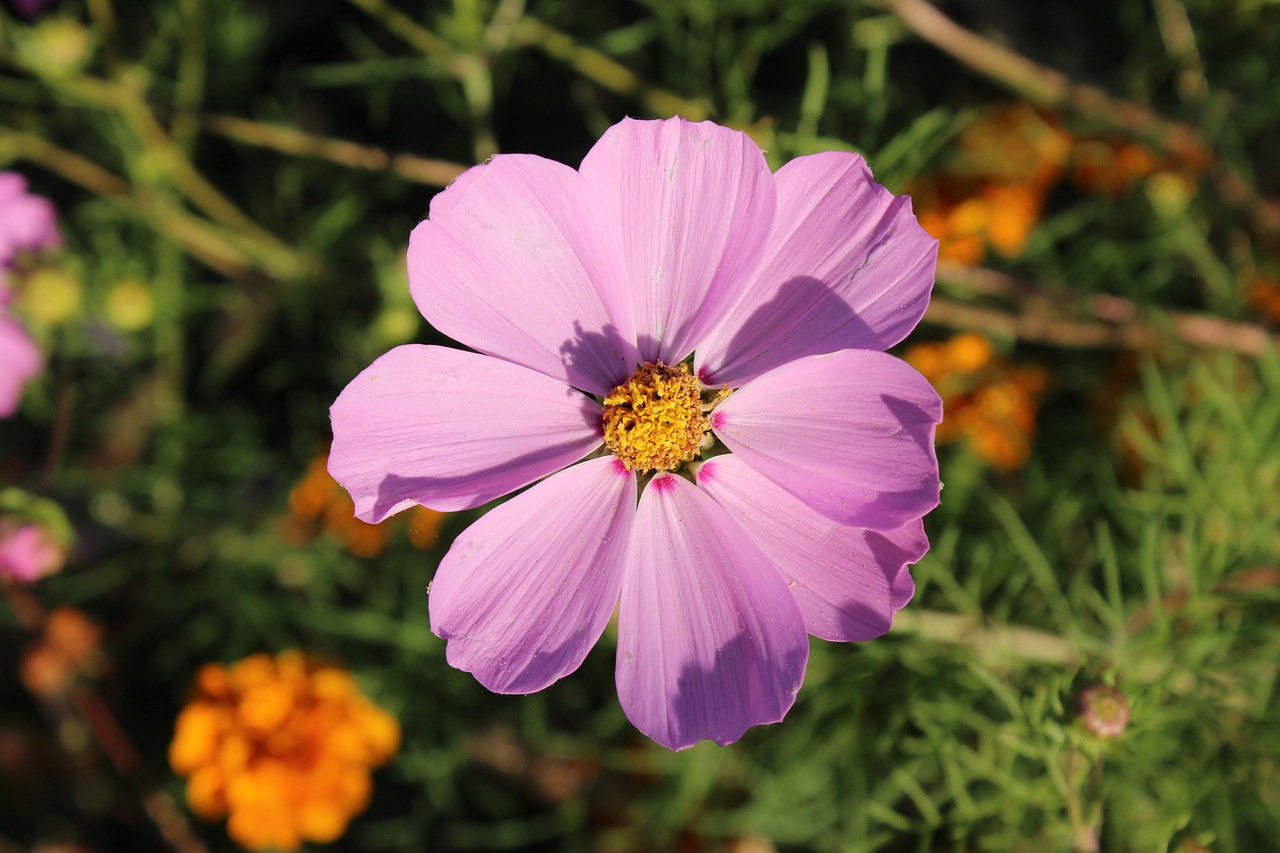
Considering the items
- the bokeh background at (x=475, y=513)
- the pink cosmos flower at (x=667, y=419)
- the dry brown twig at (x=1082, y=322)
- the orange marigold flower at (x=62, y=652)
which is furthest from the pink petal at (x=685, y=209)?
the orange marigold flower at (x=62, y=652)

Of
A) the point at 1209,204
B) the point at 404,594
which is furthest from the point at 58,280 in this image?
the point at 1209,204

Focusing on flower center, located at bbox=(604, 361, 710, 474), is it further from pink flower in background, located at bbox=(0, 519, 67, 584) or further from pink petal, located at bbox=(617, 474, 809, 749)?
pink flower in background, located at bbox=(0, 519, 67, 584)

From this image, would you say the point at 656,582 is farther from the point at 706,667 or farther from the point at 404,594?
the point at 404,594

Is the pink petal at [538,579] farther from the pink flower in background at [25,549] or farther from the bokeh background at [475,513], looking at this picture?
the pink flower in background at [25,549]

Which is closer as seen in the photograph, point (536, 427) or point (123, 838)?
point (536, 427)

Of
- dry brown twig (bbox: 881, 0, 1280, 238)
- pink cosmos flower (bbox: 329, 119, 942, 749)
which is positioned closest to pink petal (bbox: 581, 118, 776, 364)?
pink cosmos flower (bbox: 329, 119, 942, 749)

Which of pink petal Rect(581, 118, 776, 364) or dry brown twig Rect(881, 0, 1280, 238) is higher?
dry brown twig Rect(881, 0, 1280, 238)

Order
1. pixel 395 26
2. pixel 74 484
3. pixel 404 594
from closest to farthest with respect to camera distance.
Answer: pixel 395 26
pixel 74 484
pixel 404 594

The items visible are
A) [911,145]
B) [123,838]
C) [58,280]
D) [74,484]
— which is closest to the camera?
[911,145]
